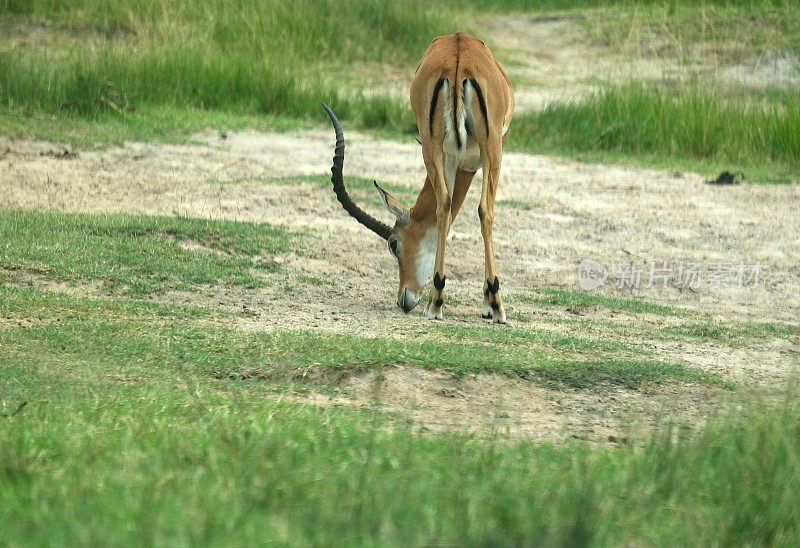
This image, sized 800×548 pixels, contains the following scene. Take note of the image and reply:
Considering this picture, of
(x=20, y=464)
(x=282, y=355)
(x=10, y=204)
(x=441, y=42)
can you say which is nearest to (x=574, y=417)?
(x=282, y=355)

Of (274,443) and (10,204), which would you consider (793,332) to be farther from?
(10,204)

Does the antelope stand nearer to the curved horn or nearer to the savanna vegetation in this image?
the curved horn

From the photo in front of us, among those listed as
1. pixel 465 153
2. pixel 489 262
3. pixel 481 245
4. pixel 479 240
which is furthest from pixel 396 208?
pixel 479 240

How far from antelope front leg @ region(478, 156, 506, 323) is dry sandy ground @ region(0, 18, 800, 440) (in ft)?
0.54

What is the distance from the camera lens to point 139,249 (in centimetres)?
699

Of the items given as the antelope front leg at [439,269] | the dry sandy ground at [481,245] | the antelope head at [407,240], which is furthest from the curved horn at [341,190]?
the antelope front leg at [439,269]

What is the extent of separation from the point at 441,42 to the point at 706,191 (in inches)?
173

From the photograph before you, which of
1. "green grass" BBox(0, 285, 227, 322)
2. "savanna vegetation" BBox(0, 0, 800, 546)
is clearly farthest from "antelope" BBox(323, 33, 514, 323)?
"green grass" BBox(0, 285, 227, 322)

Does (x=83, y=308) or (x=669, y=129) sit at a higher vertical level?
(x=669, y=129)

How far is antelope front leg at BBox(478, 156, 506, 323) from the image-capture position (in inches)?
255

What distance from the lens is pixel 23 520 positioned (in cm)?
251

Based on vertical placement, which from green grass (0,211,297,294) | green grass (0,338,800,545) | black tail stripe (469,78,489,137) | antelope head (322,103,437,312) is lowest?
green grass (0,211,297,294)

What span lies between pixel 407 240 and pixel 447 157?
607 mm

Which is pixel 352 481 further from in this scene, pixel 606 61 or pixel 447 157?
pixel 606 61
